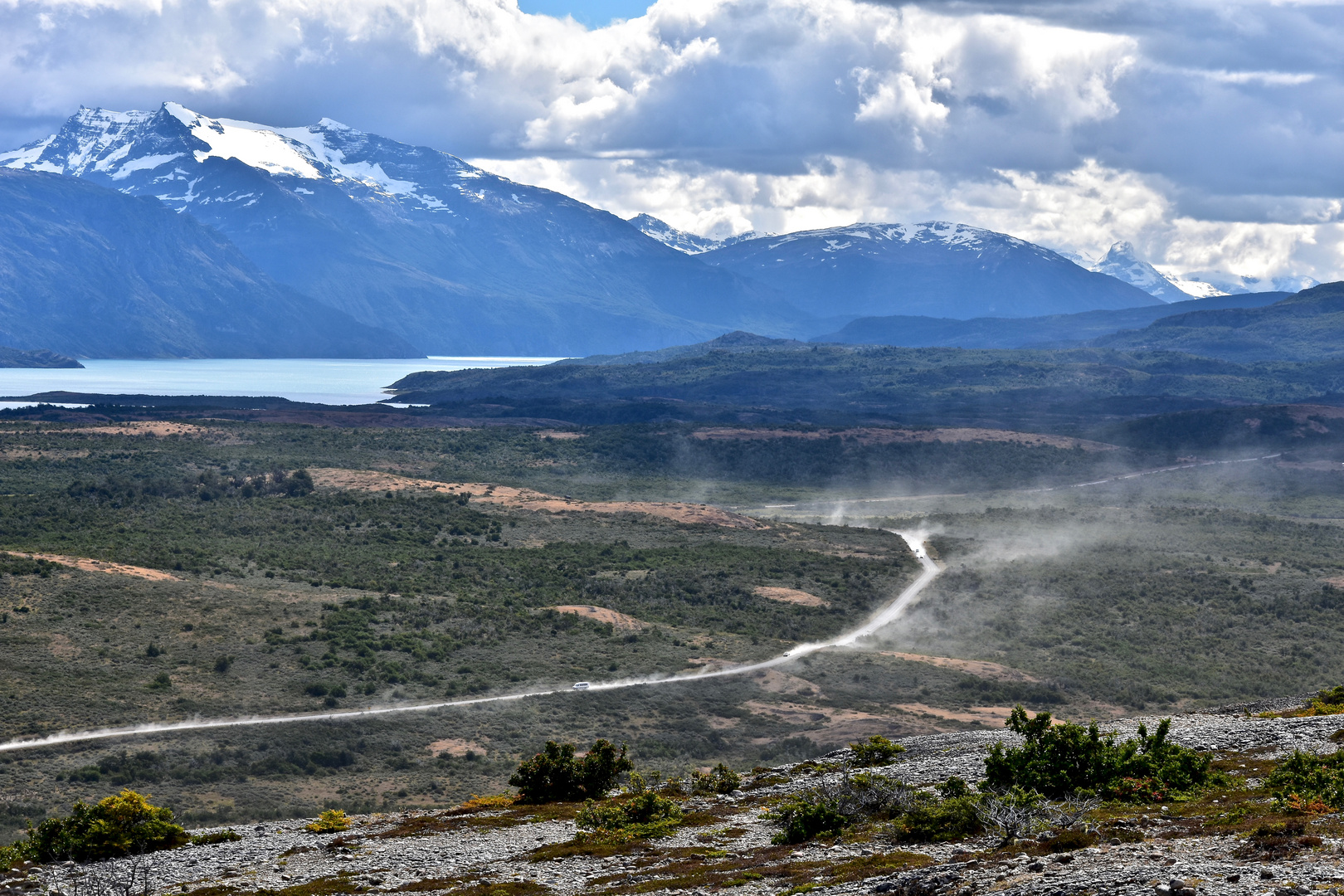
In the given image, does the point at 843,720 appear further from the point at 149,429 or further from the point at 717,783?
the point at 149,429

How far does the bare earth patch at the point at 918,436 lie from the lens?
16588 centimetres

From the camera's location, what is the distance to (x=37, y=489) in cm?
10725

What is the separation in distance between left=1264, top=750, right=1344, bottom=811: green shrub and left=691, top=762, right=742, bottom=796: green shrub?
1469 centimetres

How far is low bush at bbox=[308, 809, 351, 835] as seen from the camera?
32.9 meters

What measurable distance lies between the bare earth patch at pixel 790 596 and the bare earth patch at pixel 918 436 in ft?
280

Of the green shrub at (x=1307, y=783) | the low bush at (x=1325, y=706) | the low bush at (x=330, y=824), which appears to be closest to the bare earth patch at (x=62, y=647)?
the low bush at (x=330, y=824)

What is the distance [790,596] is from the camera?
79.2 m

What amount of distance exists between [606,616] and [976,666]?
69.0 ft

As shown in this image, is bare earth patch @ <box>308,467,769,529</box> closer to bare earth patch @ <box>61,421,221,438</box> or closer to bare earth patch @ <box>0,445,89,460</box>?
bare earth patch @ <box>0,445,89,460</box>

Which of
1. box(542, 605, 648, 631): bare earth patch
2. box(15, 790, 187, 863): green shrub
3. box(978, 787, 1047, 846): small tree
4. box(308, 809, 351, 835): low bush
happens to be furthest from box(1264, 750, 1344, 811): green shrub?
box(542, 605, 648, 631): bare earth patch

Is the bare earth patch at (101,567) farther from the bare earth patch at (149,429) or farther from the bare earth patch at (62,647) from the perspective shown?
the bare earth patch at (149,429)

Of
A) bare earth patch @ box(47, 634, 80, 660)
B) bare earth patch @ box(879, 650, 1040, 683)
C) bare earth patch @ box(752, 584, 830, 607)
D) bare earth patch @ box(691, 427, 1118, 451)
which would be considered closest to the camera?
bare earth patch @ box(47, 634, 80, 660)

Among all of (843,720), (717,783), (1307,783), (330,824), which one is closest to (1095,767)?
(1307,783)

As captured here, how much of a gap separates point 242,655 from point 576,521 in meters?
47.0
